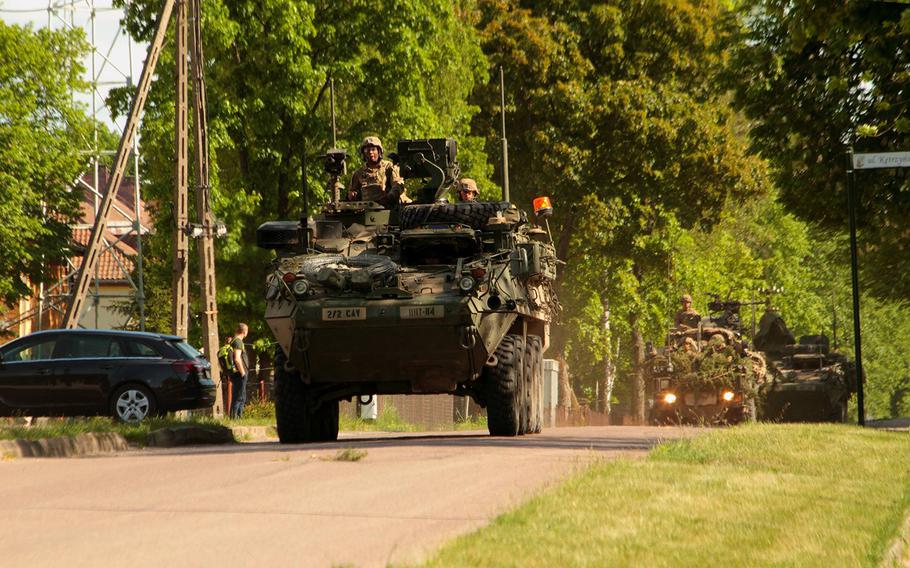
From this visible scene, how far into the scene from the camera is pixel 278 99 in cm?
3198

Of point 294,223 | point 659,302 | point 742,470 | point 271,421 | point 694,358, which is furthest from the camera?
point 659,302

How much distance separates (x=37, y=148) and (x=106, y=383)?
23849 mm

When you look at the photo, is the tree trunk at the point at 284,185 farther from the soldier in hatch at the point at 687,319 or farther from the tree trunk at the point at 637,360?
the tree trunk at the point at 637,360

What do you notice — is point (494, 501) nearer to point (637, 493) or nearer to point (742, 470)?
point (637, 493)

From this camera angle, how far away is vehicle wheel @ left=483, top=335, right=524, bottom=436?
16.5 m

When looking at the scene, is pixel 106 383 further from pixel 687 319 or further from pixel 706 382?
pixel 687 319

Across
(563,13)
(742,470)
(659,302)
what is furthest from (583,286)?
(742,470)

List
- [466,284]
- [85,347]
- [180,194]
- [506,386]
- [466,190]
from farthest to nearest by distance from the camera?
[180,194], [85,347], [466,190], [506,386], [466,284]

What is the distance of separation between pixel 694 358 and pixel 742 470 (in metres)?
17.6

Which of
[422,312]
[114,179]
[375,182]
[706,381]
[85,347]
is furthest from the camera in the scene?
[706,381]

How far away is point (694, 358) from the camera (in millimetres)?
28812

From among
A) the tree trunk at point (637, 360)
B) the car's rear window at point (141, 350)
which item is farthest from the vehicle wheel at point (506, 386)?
the tree trunk at point (637, 360)

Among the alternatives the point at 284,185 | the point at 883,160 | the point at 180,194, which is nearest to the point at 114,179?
the point at 180,194

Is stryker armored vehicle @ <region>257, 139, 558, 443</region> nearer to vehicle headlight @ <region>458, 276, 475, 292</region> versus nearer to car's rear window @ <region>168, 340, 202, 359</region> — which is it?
vehicle headlight @ <region>458, 276, 475, 292</region>
